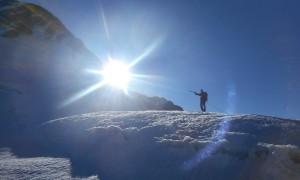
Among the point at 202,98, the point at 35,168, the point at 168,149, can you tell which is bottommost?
the point at 35,168

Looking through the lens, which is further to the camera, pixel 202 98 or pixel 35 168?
pixel 202 98

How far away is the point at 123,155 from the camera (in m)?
11.5

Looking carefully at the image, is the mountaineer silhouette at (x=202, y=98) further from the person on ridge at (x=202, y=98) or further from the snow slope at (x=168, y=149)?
the snow slope at (x=168, y=149)

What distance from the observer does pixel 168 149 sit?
36.6ft

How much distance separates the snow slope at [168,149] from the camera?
9164mm

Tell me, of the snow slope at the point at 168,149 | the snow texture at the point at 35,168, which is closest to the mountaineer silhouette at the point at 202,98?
the snow slope at the point at 168,149

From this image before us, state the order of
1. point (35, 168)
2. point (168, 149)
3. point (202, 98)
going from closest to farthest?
point (35, 168) < point (168, 149) < point (202, 98)

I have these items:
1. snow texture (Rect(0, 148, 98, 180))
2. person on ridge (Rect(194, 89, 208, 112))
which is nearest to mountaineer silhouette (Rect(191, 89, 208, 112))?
person on ridge (Rect(194, 89, 208, 112))

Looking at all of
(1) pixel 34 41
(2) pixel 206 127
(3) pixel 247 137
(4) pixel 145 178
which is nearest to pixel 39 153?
(4) pixel 145 178

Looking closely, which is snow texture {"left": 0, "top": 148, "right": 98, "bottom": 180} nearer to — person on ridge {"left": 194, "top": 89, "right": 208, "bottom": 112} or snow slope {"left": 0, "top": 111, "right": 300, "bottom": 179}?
snow slope {"left": 0, "top": 111, "right": 300, "bottom": 179}

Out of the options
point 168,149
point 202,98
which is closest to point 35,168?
point 168,149

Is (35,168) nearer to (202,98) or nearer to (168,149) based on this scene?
(168,149)

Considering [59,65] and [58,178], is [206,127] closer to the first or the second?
[58,178]

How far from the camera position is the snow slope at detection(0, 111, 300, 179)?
9.16 metres
